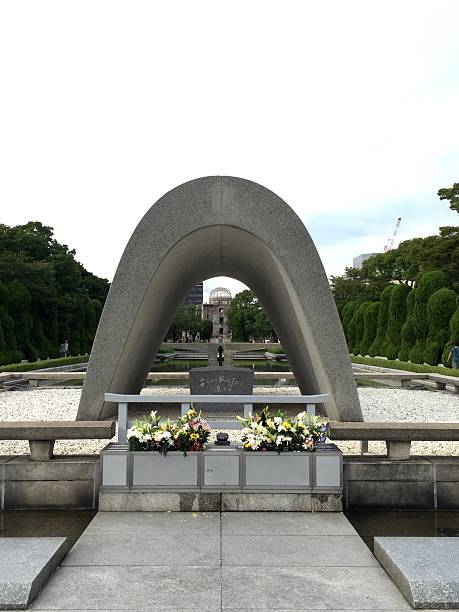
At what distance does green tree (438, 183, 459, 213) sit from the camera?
114 ft

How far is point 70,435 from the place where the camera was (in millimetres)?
6723

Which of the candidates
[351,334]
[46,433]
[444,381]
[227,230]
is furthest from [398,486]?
[351,334]

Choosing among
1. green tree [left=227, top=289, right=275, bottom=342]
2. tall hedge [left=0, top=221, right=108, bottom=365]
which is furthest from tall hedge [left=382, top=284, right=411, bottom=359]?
green tree [left=227, top=289, right=275, bottom=342]

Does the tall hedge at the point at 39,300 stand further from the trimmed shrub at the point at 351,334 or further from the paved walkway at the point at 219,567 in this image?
the paved walkway at the point at 219,567

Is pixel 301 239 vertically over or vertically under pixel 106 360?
over

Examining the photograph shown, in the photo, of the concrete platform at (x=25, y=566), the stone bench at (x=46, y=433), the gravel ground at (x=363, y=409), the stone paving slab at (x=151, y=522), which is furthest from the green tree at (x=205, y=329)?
the concrete platform at (x=25, y=566)

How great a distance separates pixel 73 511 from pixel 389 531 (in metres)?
3.56

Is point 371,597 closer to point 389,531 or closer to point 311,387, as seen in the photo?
point 389,531

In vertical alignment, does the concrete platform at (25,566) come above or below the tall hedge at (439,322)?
below

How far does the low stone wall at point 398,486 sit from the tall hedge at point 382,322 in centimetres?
3254

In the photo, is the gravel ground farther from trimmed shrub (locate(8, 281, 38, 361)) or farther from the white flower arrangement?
trimmed shrub (locate(8, 281, 38, 361))

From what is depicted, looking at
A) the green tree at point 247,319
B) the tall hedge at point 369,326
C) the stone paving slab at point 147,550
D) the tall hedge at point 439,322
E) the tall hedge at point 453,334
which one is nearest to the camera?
the stone paving slab at point 147,550

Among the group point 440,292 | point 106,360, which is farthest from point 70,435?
point 440,292

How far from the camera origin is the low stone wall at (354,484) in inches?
256
